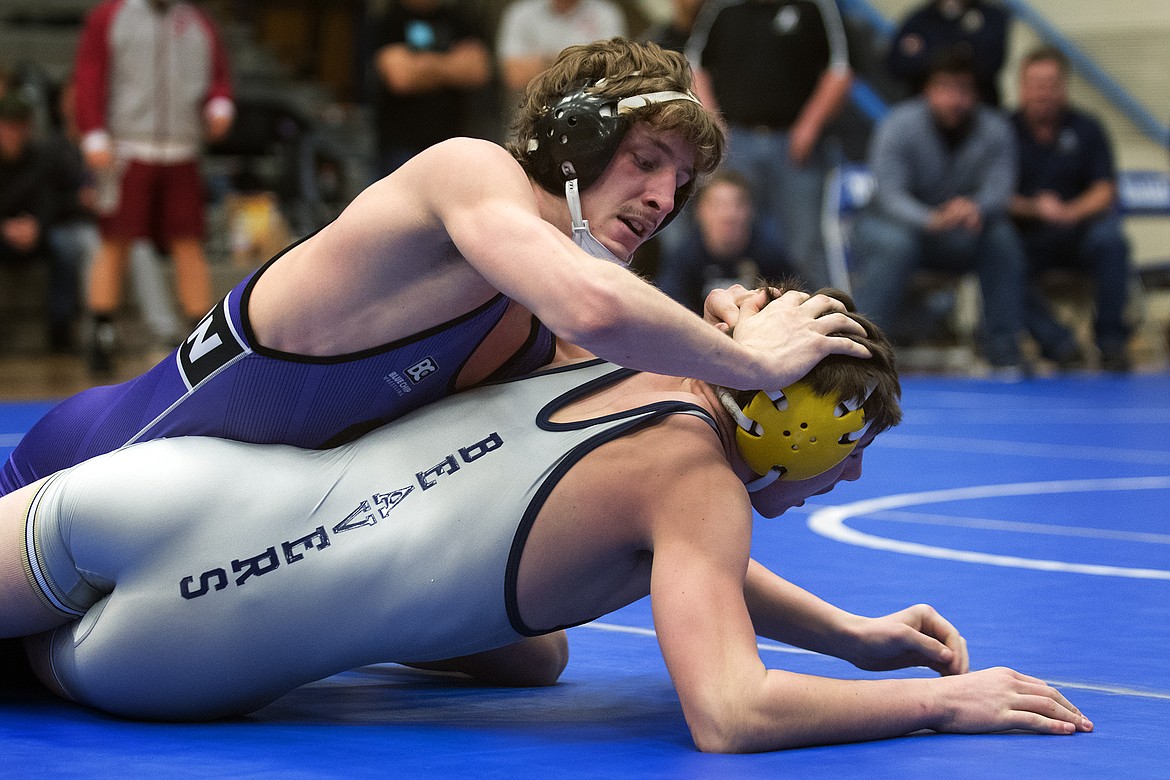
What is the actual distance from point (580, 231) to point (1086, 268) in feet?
27.4

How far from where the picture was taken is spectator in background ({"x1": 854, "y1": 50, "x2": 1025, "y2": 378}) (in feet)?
31.1

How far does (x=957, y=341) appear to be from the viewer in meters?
12.0

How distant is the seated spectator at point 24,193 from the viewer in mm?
11258

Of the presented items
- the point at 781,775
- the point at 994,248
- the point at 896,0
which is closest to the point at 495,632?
the point at 781,775

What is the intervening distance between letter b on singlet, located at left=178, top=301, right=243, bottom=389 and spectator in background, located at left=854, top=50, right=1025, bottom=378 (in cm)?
717

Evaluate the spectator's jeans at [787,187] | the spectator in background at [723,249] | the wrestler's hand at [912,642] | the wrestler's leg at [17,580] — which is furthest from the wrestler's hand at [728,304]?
the spectator's jeans at [787,187]

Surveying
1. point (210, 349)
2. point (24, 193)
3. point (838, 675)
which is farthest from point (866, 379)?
point (24, 193)

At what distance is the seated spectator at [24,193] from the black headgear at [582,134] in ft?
30.9

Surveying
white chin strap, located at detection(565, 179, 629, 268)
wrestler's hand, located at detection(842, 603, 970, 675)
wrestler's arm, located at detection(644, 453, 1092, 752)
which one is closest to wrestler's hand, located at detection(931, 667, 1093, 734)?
wrestler's arm, located at detection(644, 453, 1092, 752)

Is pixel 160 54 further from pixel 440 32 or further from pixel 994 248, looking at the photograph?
pixel 994 248

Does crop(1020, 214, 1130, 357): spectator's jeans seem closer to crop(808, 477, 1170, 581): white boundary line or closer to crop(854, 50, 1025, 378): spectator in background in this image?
crop(854, 50, 1025, 378): spectator in background

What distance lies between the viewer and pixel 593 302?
2.19 meters

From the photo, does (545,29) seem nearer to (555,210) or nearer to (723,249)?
Result: (723,249)

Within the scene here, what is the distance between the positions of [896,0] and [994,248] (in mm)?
5676
